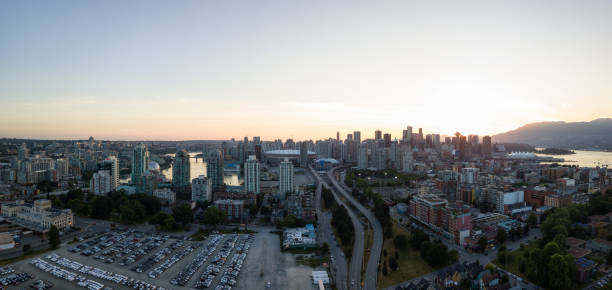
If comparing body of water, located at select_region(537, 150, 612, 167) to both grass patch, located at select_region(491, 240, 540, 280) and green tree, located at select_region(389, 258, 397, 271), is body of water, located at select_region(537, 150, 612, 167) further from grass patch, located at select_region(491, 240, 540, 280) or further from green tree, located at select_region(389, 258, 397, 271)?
green tree, located at select_region(389, 258, 397, 271)

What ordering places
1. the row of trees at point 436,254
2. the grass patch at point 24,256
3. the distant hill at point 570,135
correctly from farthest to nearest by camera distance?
the distant hill at point 570,135 → the grass patch at point 24,256 → the row of trees at point 436,254

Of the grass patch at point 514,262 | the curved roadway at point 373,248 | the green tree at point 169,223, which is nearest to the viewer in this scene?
the curved roadway at point 373,248

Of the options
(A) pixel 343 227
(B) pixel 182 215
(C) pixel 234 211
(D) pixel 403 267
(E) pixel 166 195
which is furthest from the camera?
(E) pixel 166 195

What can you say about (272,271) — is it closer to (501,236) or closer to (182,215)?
(182,215)

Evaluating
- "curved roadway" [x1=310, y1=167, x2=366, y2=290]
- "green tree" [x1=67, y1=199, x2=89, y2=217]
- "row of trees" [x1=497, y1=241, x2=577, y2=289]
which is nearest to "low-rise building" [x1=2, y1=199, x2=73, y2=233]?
"green tree" [x1=67, y1=199, x2=89, y2=217]

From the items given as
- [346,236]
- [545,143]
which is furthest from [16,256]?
[545,143]

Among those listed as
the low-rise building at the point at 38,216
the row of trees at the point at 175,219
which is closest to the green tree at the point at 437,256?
the row of trees at the point at 175,219

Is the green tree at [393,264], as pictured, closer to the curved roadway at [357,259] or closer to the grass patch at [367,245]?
the grass patch at [367,245]

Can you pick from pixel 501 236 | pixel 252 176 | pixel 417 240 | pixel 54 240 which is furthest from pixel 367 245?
pixel 54 240
